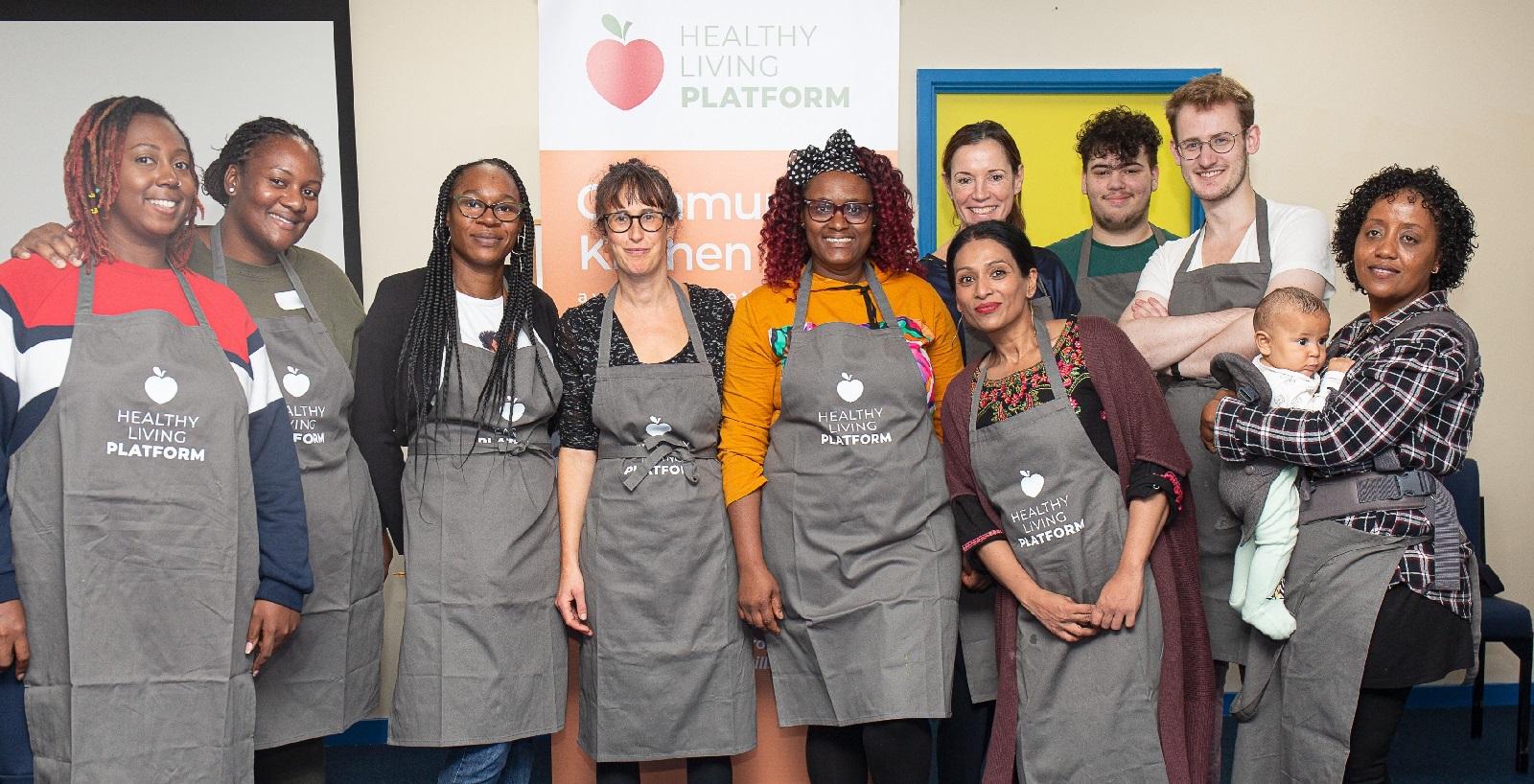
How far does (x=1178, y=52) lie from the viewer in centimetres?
359

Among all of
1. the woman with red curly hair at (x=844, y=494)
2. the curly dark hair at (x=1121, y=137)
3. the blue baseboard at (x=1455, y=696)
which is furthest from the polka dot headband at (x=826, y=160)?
the blue baseboard at (x=1455, y=696)

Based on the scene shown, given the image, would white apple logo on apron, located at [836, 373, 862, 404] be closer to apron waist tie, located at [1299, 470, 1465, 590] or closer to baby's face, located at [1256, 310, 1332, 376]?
baby's face, located at [1256, 310, 1332, 376]

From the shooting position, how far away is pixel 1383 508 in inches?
76.9

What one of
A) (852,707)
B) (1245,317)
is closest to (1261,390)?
(1245,317)

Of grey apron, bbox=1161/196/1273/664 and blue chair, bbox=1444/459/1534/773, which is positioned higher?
grey apron, bbox=1161/196/1273/664

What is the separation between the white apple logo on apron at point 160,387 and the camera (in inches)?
71.4

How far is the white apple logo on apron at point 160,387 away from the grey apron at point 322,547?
324 mm

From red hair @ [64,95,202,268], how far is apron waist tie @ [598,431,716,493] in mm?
1003

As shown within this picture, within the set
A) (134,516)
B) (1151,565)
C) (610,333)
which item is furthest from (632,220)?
(1151,565)

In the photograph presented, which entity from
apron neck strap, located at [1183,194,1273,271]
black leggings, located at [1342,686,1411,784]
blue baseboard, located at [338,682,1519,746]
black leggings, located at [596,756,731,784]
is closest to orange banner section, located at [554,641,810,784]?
black leggings, located at [596,756,731,784]

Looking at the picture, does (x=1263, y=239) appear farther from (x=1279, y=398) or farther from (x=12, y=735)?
(x=12, y=735)

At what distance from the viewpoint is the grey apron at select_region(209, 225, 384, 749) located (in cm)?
215

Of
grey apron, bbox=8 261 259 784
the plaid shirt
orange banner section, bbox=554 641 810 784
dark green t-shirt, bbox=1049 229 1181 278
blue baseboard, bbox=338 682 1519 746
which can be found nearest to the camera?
grey apron, bbox=8 261 259 784

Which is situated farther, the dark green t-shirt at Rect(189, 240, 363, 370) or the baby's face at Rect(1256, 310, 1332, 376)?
the dark green t-shirt at Rect(189, 240, 363, 370)
